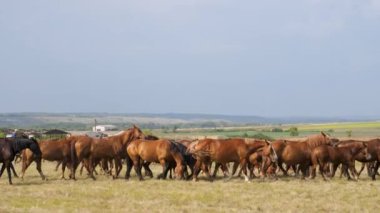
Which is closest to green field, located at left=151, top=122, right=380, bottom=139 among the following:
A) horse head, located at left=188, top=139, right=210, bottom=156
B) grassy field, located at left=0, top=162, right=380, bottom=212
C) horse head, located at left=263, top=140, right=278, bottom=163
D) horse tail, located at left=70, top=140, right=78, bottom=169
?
horse head, located at left=263, top=140, right=278, bottom=163

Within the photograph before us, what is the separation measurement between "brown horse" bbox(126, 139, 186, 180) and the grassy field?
76cm

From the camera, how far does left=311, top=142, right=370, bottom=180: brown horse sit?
21797mm

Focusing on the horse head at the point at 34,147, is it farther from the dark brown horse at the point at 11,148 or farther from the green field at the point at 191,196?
the green field at the point at 191,196

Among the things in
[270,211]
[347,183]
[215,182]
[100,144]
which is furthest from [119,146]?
[270,211]

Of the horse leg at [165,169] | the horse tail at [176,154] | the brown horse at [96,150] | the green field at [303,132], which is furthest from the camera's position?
the green field at [303,132]

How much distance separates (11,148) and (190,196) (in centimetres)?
753

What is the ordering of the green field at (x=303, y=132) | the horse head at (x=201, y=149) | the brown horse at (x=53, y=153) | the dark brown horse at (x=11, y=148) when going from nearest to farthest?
the dark brown horse at (x=11, y=148)
the horse head at (x=201, y=149)
the brown horse at (x=53, y=153)
the green field at (x=303, y=132)

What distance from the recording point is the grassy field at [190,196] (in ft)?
47.8

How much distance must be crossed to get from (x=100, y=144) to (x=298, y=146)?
24.9ft

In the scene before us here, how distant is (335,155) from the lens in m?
21.8

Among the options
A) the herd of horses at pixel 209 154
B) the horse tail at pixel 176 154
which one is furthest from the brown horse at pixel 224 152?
the horse tail at pixel 176 154

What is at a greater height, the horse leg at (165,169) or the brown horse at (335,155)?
the brown horse at (335,155)

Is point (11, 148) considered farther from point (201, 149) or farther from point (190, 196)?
point (190, 196)

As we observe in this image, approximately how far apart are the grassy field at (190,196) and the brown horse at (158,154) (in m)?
0.76
